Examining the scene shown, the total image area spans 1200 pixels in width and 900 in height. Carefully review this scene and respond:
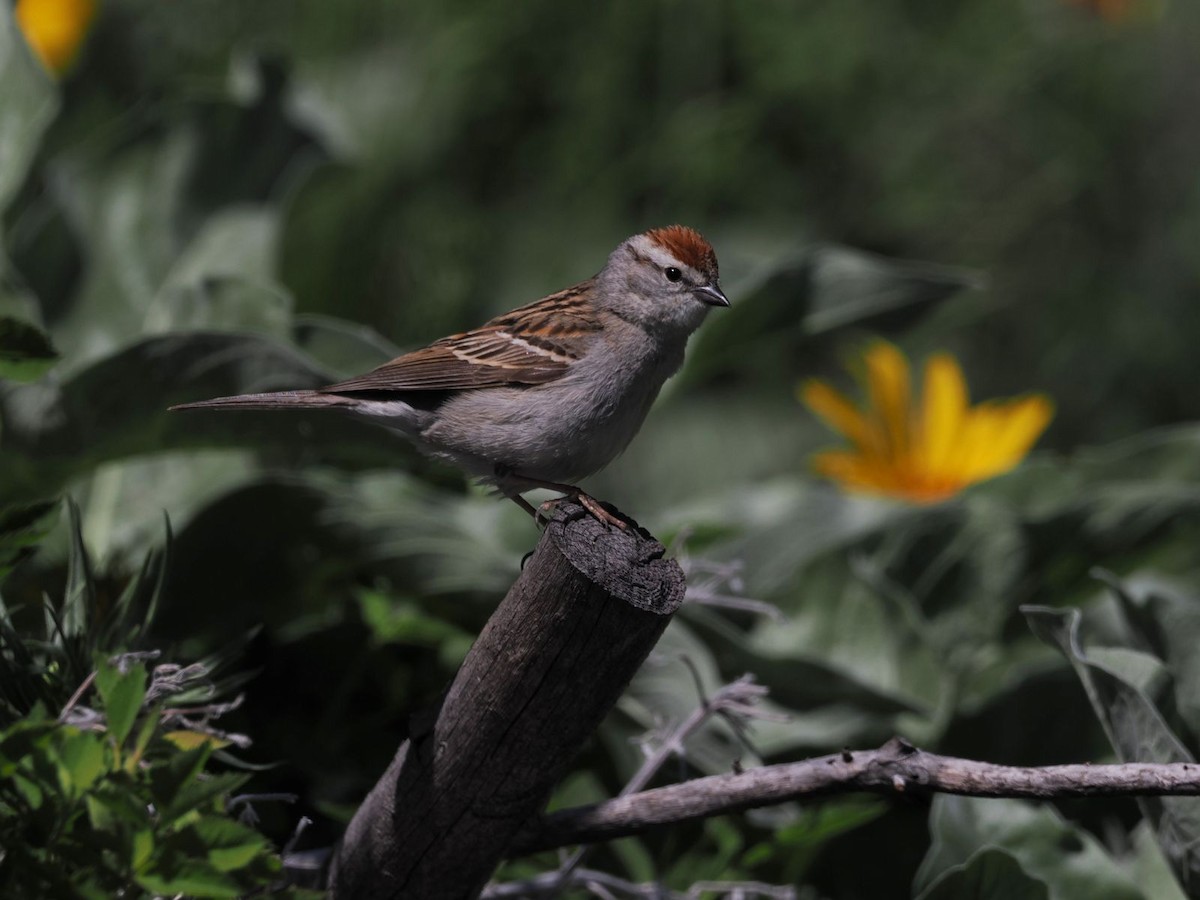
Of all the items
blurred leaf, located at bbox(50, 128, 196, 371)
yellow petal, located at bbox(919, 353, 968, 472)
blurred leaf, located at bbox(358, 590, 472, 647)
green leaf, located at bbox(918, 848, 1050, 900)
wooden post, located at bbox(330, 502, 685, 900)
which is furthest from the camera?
yellow petal, located at bbox(919, 353, 968, 472)

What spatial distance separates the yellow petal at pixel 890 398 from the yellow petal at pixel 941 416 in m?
0.08

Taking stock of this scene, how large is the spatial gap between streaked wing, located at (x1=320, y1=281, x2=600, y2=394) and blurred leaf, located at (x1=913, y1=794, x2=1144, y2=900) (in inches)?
52.4

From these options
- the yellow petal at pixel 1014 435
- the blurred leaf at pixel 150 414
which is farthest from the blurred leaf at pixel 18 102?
the yellow petal at pixel 1014 435

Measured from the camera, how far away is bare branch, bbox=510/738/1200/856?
2.08 metres

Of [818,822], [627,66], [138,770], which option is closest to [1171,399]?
[627,66]

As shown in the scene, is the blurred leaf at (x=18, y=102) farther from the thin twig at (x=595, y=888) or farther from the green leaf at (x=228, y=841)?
the green leaf at (x=228, y=841)

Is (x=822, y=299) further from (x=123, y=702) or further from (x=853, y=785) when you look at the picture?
(x=123, y=702)

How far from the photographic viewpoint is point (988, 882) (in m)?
2.86

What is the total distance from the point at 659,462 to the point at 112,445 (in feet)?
10.9

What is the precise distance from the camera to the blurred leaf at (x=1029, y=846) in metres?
3.06

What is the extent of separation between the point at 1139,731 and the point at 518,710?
1.33m

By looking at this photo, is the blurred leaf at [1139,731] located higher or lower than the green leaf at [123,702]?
lower

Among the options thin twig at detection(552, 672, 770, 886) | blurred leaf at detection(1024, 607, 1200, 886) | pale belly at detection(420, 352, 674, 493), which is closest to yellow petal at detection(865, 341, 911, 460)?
pale belly at detection(420, 352, 674, 493)

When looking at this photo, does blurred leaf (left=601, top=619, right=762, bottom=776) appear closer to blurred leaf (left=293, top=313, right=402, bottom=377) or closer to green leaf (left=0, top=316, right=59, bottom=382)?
blurred leaf (left=293, top=313, right=402, bottom=377)
